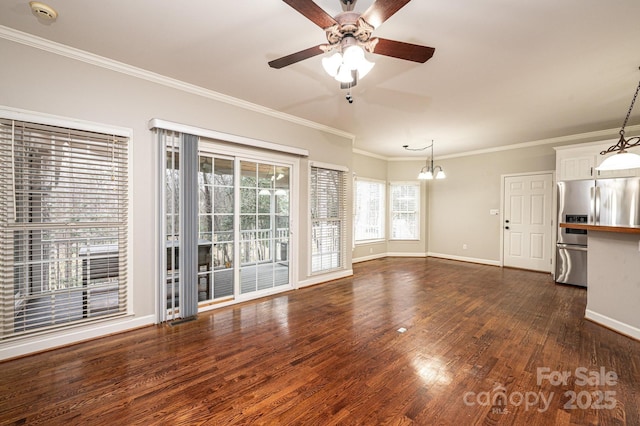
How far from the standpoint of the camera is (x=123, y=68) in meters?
2.91

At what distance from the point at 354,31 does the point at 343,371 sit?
2519 mm

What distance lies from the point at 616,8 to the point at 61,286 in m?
5.28

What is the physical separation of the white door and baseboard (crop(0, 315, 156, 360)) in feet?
23.2

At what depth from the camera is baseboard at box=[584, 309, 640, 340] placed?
2812mm

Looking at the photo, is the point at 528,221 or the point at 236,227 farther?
the point at 528,221

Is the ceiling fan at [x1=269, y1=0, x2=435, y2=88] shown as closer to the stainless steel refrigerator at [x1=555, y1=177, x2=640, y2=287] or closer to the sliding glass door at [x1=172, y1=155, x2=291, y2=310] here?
the sliding glass door at [x1=172, y1=155, x2=291, y2=310]

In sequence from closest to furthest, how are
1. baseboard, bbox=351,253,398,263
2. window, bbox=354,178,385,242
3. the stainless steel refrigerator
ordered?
the stainless steel refrigerator
baseboard, bbox=351,253,398,263
window, bbox=354,178,385,242

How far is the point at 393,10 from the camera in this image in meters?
1.51

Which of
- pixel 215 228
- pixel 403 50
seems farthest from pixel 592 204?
pixel 215 228

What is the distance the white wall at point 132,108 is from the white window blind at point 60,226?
15 centimetres

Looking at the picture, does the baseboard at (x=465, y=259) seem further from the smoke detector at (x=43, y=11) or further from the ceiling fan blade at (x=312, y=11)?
the smoke detector at (x=43, y=11)

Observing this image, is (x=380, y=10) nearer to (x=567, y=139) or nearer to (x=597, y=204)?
(x=597, y=204)

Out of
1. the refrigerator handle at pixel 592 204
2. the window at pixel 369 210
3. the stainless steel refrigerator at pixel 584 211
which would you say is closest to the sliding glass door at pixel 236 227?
the window at pixel 369 210

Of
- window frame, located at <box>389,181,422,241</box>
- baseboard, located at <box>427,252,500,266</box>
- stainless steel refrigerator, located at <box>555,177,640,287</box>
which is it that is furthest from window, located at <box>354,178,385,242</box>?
stainless steel refrigerator, located at <box>555,177,640,287</box>
